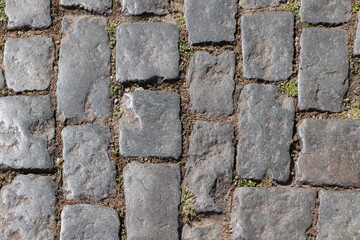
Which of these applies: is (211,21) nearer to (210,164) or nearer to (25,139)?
(210,164)

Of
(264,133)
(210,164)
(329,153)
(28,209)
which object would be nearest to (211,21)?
(264,133)

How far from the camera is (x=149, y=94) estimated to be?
108 inches

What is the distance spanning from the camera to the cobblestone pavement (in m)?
2.64

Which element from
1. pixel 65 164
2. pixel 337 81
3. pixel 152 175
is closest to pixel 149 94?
pixel 152 175

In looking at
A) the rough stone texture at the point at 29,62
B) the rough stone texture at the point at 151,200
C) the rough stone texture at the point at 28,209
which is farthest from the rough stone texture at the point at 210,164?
the rough stone texture at the point at 29,62

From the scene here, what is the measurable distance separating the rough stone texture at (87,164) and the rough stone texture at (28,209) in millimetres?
124

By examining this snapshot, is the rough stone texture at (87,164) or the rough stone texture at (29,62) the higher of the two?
the rough stone texture at (29,62)

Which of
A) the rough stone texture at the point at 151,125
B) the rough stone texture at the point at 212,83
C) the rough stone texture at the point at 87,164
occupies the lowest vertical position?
the rough stone texture at the point at 87,164

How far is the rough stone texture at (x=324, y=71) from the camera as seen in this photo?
2.70 meters

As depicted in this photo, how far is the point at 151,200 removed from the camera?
2.65m

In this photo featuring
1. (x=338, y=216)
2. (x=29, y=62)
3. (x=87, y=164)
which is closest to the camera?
(x=338, y=216)

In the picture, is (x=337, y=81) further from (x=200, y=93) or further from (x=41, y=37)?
(x=41, y=37)

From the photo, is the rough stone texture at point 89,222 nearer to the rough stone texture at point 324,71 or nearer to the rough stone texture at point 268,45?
the rough stone texture at point 268,45

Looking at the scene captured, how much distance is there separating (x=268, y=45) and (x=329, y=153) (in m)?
0.74
